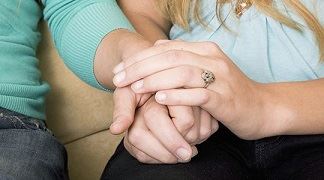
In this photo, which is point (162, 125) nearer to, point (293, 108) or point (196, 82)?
point (196, 82)

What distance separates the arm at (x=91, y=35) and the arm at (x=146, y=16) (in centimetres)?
5

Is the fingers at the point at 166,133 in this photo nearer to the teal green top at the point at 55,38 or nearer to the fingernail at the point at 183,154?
the fingernail at the point at 183,154

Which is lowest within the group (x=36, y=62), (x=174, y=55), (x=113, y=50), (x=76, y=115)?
(x=76, y=115)

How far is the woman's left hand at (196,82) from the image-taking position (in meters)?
0.65

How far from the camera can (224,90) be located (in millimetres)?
666

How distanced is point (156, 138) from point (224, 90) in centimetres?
12

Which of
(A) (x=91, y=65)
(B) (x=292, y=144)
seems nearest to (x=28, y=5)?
(A) (x=91, y=65)

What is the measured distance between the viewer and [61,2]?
37.3 inches

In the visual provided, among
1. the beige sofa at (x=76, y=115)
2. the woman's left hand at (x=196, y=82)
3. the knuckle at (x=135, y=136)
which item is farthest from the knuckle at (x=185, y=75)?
the beige sofa at (x=76, y=115)

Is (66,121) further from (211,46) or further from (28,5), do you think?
(211,46)

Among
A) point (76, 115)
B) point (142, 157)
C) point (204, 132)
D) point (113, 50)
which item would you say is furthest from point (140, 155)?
point (76, 115)

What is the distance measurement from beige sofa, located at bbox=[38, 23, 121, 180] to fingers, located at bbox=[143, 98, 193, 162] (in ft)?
1.60

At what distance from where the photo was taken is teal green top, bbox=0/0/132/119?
85cm

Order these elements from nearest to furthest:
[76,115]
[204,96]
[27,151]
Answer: [204,96], [27,151], [76,115]
